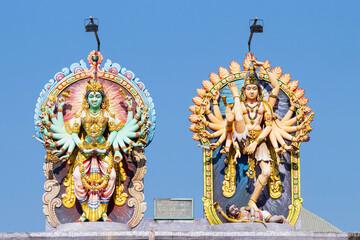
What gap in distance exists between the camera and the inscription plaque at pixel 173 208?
27094 millimetres

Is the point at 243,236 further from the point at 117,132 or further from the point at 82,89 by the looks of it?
the point at 82,89

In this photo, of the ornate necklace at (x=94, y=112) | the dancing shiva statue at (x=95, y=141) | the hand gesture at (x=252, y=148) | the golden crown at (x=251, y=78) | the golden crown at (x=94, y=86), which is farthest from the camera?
the golden crown at (x=251, y=78)

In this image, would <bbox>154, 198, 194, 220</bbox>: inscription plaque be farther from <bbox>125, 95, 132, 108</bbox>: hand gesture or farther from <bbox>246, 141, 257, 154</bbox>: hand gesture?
<bbox>125, 95, 132, 108</bbox>: hand gesture

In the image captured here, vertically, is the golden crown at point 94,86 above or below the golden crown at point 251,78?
below

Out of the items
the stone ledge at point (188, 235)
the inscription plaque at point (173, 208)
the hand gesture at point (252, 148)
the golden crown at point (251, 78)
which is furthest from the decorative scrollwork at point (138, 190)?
the golden crown at point (251, 78)

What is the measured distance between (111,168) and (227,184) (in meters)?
3.37

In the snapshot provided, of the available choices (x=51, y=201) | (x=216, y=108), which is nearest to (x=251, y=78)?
(x=216, y=108)

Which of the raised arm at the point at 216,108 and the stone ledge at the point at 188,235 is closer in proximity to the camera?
the stone ledge at the point at 188,235

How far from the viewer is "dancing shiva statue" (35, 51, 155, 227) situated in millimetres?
26875

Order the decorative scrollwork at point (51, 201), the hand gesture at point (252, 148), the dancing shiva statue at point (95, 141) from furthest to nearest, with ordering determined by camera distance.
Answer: the decorative scrollwork at point (51, 201)
the hand gesture at point (252, 148)
the dancing shiva statue at point (95, 141)

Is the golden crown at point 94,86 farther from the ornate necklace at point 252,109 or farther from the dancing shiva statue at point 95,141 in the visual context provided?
the ornate necklace at point 252,109

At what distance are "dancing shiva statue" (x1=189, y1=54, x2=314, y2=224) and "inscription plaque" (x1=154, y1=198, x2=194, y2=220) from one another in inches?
20.1

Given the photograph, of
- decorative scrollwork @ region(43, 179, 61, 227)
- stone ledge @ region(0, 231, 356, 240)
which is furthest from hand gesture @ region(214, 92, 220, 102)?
decorative scrollwork @ region(43, 179, 61, 227)

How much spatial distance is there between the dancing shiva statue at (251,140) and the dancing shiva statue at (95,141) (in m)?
1.81
